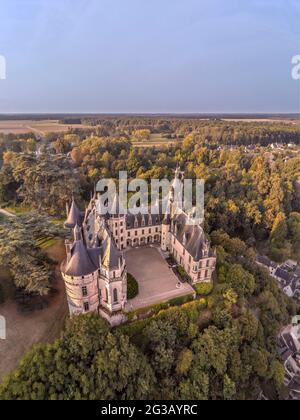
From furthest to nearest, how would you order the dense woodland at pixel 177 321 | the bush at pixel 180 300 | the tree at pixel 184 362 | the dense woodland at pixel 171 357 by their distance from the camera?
the bush at pixel 180 300, the tree at pixel 184 362, the dense woodland at pixel 177 321, the dense woodland at pixel 171 357

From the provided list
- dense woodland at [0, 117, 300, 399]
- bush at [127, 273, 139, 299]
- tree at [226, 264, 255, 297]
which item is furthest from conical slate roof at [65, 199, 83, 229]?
tree at [226, 264, 255, 297]

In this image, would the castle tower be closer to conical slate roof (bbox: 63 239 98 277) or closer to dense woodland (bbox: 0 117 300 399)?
conical slate roof (bbox: 63 239 98 277)

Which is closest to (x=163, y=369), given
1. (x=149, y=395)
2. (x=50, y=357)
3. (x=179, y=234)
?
(x=149, y=395)

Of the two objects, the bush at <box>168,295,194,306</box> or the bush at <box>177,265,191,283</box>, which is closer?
the bush at <box>168,295,194,306</box>

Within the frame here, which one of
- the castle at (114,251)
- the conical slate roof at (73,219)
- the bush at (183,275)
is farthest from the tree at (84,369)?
the conical slate roof at (73,219)

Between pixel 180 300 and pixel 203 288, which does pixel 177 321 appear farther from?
pixel 203 288

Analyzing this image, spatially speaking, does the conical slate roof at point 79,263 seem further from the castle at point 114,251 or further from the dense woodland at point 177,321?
the dense woodland at point 177,321

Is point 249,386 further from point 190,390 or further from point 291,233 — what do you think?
point 291,233
